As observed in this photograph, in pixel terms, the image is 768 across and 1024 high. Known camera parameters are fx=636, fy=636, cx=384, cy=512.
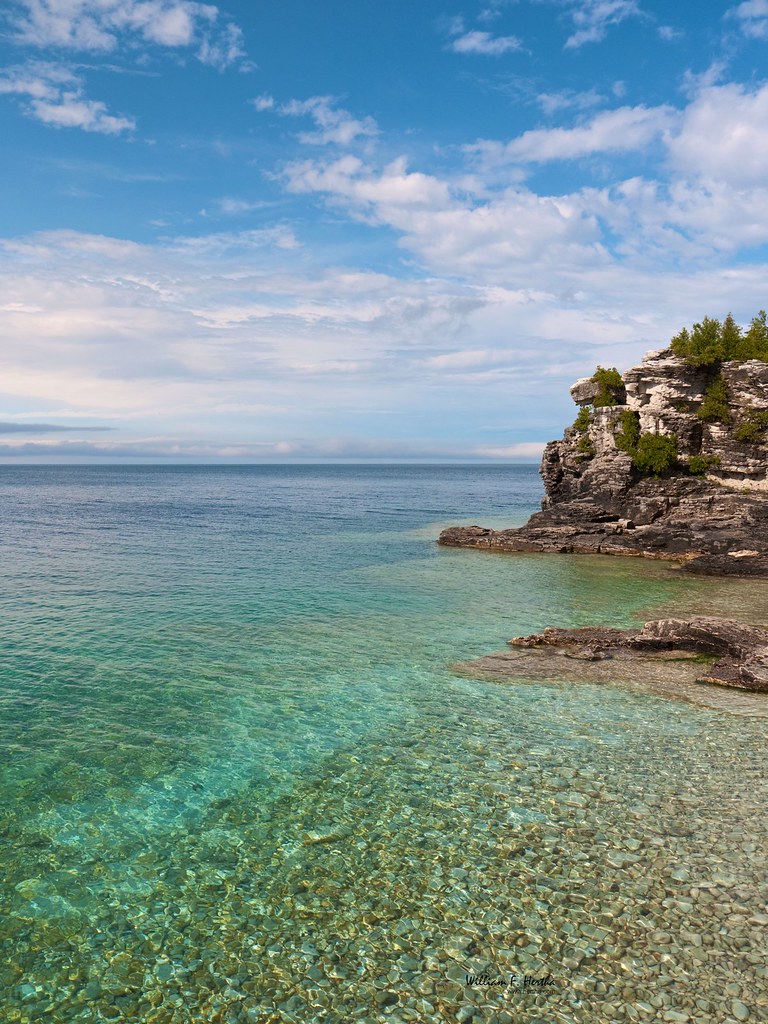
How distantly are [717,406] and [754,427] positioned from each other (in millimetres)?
3480

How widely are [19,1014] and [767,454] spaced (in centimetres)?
5817

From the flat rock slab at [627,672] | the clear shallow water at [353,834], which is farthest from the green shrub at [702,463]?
the clear shallow water at [353,834]

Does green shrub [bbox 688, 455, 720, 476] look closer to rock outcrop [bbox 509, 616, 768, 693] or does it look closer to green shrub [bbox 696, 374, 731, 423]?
green shrub [bbox 696, 374, 731, 423]

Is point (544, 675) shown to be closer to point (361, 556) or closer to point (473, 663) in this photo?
point (473, 663)

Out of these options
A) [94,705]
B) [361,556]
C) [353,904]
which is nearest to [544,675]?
[353,904]

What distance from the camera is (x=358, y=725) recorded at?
1845 centimetres

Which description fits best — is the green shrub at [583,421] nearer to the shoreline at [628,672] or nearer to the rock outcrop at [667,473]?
the rock outcrop at [667,473]

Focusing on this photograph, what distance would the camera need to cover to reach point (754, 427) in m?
52.8

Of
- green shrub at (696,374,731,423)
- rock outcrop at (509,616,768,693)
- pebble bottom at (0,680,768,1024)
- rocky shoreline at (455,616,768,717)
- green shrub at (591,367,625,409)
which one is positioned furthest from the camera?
green shrub at (591,367,625,409)

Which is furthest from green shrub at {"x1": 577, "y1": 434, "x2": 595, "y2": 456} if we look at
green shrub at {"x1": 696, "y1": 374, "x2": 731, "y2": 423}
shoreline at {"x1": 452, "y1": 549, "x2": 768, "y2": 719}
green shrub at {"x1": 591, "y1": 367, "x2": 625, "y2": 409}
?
shoreline at {"x1": 452, "y1": 549, "x2": 768, "y2": 719}

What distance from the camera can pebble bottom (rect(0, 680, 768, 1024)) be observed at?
29.1 ft

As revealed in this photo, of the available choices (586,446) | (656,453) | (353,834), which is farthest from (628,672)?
(586,446)

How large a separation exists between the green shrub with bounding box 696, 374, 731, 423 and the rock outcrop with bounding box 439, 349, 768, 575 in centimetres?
8

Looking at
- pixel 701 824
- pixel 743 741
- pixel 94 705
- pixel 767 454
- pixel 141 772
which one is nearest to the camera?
pixel 701 824
